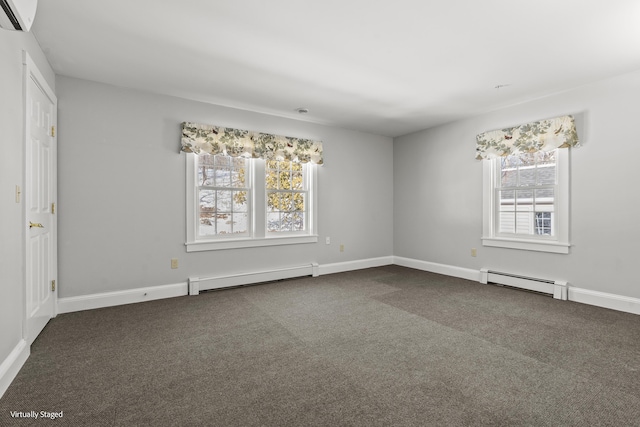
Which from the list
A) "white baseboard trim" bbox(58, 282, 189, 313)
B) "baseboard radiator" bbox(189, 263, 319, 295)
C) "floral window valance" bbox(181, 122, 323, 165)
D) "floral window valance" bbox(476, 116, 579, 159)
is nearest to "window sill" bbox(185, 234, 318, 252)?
"baseboard radiator" bbox(189, 263, 319, 295)

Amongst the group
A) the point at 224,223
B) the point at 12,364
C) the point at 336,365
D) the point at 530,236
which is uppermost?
the point at 224,223

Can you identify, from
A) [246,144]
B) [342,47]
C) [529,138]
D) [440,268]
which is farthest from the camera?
[440,268]

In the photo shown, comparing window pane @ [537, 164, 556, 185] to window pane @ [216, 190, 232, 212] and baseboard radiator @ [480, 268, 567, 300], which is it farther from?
window pane @ [216, 190, 232, 212]

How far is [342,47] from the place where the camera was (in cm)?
278

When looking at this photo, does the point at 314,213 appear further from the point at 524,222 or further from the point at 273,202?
the point at 524,222

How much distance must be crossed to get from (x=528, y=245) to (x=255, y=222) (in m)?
3.61

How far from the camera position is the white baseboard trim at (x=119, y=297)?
3.32m

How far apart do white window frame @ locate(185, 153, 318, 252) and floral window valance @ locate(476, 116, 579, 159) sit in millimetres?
2502

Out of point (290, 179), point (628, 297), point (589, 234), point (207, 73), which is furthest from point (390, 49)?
→ point (628, 297)

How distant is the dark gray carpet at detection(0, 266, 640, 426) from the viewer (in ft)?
5.60

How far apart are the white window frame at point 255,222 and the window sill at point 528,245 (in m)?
2.55

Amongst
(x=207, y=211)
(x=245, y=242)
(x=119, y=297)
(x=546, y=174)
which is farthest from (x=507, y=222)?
(x=119, y=297)

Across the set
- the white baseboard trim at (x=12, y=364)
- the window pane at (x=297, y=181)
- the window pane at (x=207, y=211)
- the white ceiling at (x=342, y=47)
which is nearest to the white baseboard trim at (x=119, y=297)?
the window pane at (x=207, y=211)

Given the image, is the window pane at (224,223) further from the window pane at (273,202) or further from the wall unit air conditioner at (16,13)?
the wall unit air conditioner at (16,13)
